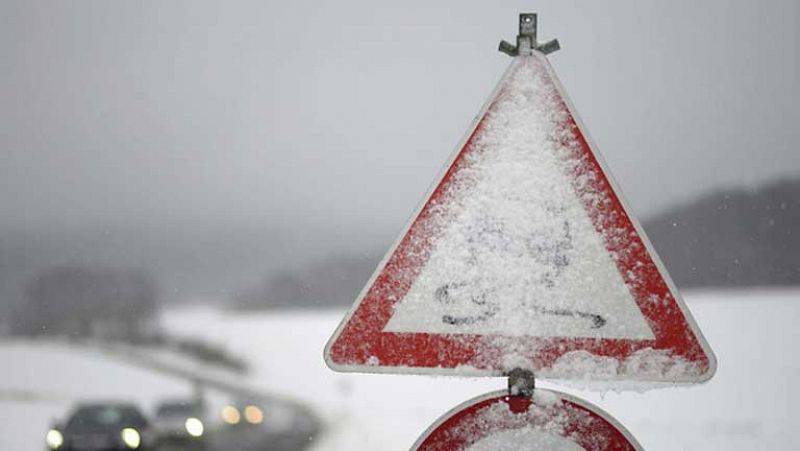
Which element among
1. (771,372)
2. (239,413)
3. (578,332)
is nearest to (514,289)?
(578,332)

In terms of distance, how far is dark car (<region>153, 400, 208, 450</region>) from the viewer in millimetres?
15750

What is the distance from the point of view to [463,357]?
206 centimetres

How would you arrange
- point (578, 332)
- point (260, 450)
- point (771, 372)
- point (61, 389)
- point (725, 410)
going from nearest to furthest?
1. point (578, 332)
2. point (260, 450)
3. point (725, 410)
4. point (771, 372)
5. point (61, 389)

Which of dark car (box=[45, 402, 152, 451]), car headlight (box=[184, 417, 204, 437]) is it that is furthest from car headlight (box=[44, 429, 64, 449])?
car headlight (box=[184, 417, 204, 437])

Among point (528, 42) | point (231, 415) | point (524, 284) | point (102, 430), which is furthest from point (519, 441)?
point (231, 415)

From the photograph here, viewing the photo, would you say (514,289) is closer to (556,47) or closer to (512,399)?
(512,399)

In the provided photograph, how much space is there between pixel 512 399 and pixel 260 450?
1595cm

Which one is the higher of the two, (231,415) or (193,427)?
(231,415)

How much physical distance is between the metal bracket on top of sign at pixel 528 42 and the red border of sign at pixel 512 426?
0.78 meters

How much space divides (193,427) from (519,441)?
1491 centimetres

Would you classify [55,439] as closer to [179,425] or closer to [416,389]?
[179,425]

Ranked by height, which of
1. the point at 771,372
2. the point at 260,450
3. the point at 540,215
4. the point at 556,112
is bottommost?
the point at 540,215

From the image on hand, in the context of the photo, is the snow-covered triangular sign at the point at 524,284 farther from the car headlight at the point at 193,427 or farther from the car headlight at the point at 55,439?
the car headlight at the point at 193,427

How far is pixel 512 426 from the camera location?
2.05m
